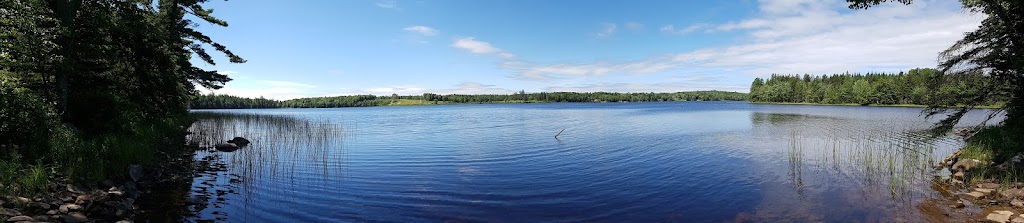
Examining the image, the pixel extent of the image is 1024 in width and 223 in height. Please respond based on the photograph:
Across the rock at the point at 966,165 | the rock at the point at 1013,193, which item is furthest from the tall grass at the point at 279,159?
the rock at the point at 966,165

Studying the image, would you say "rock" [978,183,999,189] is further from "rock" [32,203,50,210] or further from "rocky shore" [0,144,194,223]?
"rock" [32,203,50,210]

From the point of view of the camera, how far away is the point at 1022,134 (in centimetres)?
1506

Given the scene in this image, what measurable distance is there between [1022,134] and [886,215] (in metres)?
9.79

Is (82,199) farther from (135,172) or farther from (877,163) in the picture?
(877,163)

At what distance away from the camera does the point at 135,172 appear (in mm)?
12820

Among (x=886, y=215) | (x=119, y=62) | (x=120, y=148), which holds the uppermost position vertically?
(x=119, y=62)

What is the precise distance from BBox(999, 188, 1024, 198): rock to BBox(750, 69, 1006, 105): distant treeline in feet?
17.6

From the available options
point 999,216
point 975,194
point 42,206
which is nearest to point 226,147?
point 42,206

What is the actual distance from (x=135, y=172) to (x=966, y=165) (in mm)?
27075

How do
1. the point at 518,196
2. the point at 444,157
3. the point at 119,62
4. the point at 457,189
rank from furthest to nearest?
the point at 444,157, the point at 119,62, the point at 457,189, the point at 518,196

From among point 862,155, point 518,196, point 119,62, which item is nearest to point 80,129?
point 119,62

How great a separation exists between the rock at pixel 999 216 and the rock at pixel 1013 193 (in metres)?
2.03

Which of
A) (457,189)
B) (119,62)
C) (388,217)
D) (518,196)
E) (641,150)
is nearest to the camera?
(388,217)

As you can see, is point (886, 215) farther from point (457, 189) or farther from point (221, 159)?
point (221, 159)
